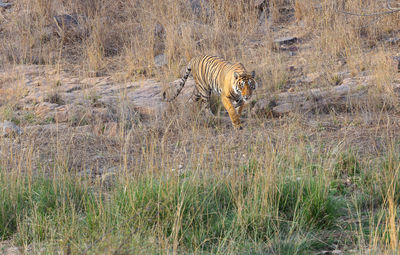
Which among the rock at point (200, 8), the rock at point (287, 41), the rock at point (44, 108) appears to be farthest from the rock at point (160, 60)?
the rock at point (44, 108)

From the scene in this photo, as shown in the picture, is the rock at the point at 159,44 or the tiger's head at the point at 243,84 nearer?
the tiger's head at the point at 243,84

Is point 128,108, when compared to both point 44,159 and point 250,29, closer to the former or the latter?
point 44,159

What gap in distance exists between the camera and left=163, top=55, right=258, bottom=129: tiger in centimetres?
671

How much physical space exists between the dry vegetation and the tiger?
0.89 feet

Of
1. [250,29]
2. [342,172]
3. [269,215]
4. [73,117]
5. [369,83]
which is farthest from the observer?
[250,29]

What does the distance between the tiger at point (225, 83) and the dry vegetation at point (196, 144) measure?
0.89ft

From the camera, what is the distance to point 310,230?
3600 millimetres

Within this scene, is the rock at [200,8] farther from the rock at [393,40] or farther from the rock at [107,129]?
the rock at [107,129]

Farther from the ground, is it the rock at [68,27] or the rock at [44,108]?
the rock at [68,27]

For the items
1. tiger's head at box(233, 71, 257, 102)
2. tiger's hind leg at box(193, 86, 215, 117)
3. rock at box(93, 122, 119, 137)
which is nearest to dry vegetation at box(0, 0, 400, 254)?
rock at box(93, 122, 119, 137)

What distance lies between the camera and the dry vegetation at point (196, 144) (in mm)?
3504

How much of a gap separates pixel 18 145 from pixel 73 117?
1164 millimetres

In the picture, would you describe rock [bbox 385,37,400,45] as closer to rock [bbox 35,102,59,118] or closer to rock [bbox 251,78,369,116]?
rock [bbox 251,78,369,116]

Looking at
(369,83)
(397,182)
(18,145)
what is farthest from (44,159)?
(369,83)
